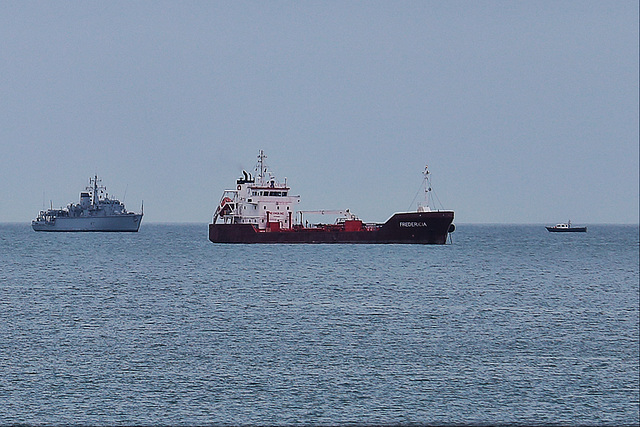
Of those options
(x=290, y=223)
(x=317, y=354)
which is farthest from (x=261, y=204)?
(x=317, y=354)

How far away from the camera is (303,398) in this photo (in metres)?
27.5

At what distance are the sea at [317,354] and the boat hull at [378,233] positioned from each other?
4440cm

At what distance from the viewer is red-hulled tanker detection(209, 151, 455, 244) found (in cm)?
11475

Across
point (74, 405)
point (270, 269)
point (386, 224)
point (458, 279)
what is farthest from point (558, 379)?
point (386, 224)

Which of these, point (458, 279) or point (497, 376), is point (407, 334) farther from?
point (458, 279)

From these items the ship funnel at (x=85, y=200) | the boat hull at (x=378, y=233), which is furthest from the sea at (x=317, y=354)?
the ship funnel at (x=85, y=200)

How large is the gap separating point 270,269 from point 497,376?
58.3 meters

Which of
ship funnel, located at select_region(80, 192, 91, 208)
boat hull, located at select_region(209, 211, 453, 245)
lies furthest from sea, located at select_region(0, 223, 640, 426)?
ship funnel, located at select_region(80, 192, 91, 208)

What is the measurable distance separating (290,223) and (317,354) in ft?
281

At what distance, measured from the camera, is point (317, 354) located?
114 feet

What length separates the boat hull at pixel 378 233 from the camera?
11456cm

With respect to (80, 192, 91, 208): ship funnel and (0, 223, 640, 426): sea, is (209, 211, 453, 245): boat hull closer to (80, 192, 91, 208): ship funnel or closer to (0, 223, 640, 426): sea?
(0, 223, 640, 426): sea

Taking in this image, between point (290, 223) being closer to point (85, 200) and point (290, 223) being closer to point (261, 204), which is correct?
point (261, 204)

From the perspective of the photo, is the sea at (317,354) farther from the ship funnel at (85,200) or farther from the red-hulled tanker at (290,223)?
the ship funnel at (85,200)
